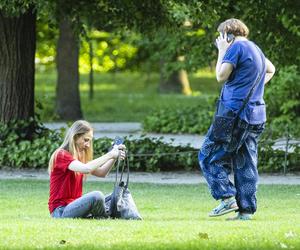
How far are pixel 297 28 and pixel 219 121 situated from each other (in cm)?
767

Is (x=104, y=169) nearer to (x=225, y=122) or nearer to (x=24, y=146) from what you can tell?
(x=225, y=122)

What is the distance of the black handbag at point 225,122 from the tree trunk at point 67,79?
19.0m

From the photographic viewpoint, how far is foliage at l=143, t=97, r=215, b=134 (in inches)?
969

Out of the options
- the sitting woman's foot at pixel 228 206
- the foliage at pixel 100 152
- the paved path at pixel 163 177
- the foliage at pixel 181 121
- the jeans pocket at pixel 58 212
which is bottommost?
the foliage at pixel 181 121

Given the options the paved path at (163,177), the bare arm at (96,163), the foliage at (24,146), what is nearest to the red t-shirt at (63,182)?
the bare arm at (96,163)

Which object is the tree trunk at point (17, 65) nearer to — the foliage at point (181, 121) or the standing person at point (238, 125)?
the foliage at point (181, 121)

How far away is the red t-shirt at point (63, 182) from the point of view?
962cm

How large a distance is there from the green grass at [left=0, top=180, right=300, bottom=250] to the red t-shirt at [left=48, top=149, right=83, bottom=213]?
248 mm

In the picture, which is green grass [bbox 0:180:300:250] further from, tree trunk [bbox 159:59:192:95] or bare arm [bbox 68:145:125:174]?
tree trunk [bbox 159:59:192:95]

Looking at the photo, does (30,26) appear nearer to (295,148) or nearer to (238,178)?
(295,148)

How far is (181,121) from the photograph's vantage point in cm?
2528

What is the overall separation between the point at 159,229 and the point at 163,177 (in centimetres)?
749

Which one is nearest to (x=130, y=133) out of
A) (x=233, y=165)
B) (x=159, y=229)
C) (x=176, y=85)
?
(x=233, y=165)

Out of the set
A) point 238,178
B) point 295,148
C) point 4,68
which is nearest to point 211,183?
point 238,178
